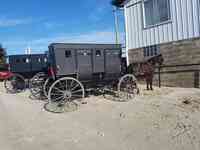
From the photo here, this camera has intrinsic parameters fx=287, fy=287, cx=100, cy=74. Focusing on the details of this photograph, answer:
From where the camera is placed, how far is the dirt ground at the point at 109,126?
5.48 metres

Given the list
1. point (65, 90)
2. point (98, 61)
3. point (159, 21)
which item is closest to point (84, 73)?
point (98, 61)

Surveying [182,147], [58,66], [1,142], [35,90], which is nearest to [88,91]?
[58,66]

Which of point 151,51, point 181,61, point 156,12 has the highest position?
point 156,12

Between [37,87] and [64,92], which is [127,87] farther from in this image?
[37,87]

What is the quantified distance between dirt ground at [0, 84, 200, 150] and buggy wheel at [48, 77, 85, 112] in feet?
Result: 1.48

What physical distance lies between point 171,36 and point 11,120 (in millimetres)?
8088

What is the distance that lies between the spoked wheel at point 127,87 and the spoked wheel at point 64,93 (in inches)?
65.9

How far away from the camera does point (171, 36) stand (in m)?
13.0

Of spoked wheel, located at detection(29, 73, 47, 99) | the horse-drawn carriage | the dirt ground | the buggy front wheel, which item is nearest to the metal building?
the horse-drawn carriage

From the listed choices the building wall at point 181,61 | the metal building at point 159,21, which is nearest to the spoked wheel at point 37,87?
the metal building at point 159,21

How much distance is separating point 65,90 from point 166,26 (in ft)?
20.3

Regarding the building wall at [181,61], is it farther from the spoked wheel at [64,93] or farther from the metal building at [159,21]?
the spoked wheel at [64,93]

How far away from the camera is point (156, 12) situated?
44.9 ft

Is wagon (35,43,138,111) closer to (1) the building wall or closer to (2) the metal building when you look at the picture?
(1) the building wall
